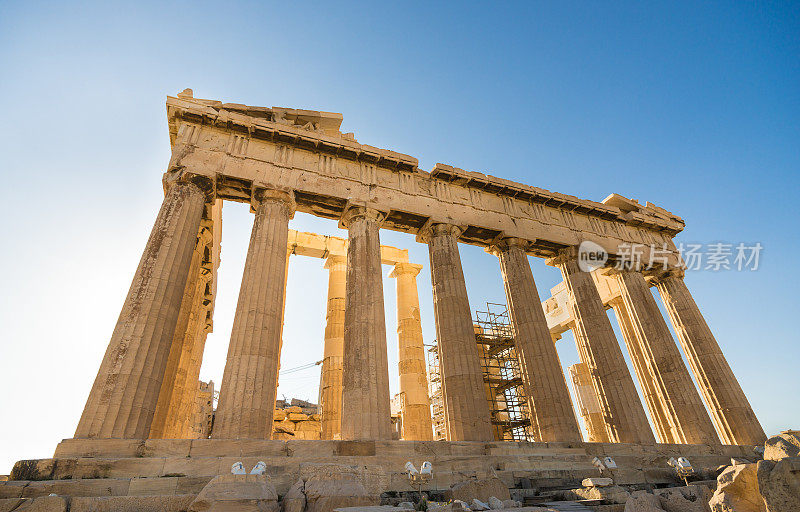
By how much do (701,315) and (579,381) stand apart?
26.0ft

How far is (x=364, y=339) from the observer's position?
45.4ft

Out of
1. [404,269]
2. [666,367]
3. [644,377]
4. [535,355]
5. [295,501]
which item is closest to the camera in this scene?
[295,501]

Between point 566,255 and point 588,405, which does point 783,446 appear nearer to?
point 566,255

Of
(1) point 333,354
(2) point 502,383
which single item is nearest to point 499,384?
(2) point 502,383

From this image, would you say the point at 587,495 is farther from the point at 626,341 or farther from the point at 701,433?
the point at 626,341

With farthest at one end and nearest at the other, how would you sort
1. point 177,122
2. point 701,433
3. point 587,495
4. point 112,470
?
point 701,433 < point 177,122 < point 112,470 < point 587,495

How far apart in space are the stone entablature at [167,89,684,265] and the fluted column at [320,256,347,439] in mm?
5469

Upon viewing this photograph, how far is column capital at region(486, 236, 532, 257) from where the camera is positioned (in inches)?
754

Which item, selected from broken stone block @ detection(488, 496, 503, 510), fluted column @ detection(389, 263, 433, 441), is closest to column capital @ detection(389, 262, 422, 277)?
fluted column @ detection(389, 263, 433, 441)

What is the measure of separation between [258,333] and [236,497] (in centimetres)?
713

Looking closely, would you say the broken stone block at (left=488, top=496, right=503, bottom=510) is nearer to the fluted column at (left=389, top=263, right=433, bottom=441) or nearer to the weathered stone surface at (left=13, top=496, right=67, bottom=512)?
the weathered stone surface at (left=13, top=496, right=67, bottom=512)

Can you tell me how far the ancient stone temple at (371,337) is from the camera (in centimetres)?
1023

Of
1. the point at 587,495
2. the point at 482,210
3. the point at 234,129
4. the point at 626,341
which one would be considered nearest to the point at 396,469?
the point at 587,495

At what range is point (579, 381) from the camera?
25.6m
